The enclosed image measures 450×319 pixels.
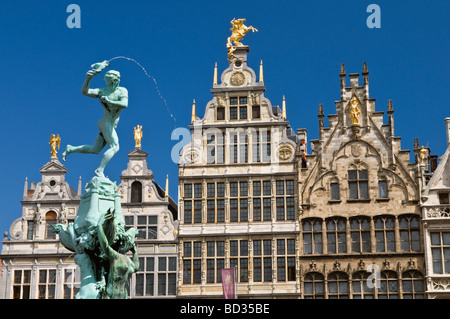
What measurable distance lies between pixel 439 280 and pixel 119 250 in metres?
21.0

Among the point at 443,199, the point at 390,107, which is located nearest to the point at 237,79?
the point at 390,107

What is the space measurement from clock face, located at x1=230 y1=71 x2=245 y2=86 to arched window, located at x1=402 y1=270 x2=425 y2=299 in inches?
490

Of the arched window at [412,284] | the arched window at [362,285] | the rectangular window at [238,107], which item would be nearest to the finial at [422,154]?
the arched window at [412,284]

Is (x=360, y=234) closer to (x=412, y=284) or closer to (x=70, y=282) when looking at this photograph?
(x=412, y=284)

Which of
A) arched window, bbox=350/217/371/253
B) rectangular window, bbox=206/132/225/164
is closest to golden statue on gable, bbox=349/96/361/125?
arched window, bbox=350/217/371/253

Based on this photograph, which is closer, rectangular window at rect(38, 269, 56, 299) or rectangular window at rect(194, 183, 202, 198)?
rectangular window at rect(194, 183, 202, 198)

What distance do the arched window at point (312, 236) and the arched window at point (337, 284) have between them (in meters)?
1.32

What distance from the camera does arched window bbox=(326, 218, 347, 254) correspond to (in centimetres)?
4122

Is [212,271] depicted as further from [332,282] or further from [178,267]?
[332,282]

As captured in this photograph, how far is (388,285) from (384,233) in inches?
96.7

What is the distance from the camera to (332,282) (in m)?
41.0

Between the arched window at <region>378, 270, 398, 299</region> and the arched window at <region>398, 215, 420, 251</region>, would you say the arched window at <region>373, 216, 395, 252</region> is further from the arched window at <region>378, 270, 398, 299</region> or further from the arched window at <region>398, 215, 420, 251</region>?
the arched window at <region>378, 270, 398, 299</region>
